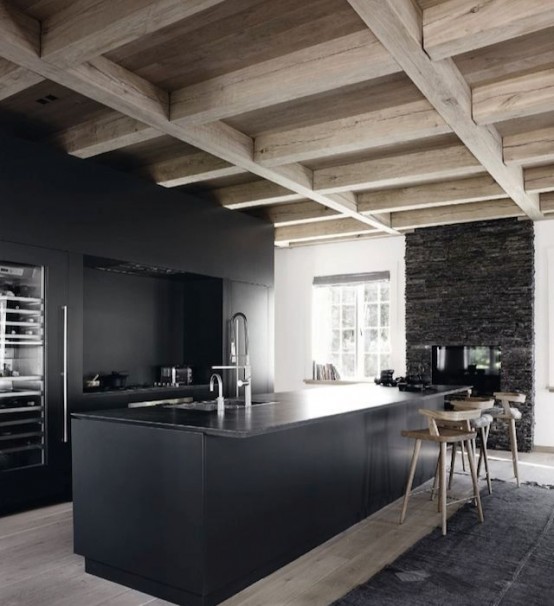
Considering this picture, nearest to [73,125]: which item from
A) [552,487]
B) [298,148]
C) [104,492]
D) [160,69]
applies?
[160,69]

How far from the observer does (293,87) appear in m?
3.61

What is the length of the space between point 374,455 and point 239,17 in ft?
10.9

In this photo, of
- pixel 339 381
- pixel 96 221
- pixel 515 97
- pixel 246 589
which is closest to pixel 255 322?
pixel 339 381

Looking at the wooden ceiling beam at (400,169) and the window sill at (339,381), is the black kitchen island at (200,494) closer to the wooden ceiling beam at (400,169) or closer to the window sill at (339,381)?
the wooden ceiling beam at (400,169)

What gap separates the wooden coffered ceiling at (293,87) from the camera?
306 centimetres

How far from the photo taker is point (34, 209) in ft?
15.4

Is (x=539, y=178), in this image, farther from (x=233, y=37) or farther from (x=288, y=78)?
(x=233, y=37)

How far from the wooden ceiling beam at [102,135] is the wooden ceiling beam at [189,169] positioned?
0.83 metres

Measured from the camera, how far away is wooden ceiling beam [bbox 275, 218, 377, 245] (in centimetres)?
820

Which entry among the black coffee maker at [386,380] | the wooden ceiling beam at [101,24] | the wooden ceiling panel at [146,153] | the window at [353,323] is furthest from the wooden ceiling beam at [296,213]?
the wooden ceiling beam at [101,24]

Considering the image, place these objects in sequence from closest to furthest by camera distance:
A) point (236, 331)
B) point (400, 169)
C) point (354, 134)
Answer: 1. point (354, 134)
2. point (400, 169)
3. point (236, 331)

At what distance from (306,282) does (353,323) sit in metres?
1.02

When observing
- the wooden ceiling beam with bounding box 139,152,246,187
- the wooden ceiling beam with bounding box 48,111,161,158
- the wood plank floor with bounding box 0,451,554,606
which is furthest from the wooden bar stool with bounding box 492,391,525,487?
the wooden ceiling beam with bounding box 48,111,161,158

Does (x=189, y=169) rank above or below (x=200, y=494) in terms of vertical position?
above
